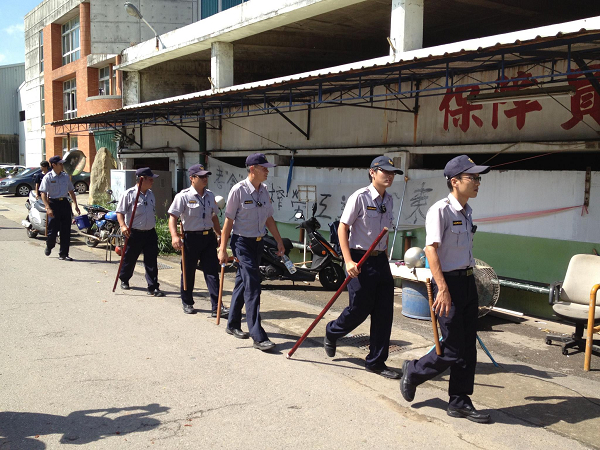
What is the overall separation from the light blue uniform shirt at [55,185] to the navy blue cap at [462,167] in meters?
8.66

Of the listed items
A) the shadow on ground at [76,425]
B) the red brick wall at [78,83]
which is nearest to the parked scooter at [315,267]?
the shadow on ground at [76,425]

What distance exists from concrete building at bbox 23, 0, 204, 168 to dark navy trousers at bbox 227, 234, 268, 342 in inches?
684

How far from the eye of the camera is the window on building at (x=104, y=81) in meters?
26.8

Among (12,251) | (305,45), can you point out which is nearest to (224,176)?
(305,45)

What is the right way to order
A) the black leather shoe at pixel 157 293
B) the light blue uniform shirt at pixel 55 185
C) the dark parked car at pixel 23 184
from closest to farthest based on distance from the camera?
the black leather shoe at pixel 157 293, the light blue uniform shirt at pixel 55 185, the dark parked car at pixel 23 184

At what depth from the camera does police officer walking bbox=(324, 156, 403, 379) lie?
525 centimetres

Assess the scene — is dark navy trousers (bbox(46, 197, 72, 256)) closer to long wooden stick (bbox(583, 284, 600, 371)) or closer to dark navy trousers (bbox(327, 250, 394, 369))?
dark navy trousers (bbox(327, 250, 394, 369))

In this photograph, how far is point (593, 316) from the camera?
18.7ft

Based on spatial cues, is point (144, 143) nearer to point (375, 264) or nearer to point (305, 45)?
point (305, 45)

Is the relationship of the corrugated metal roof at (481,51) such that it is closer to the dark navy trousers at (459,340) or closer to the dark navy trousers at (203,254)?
the dark navy trousers at (459,340)

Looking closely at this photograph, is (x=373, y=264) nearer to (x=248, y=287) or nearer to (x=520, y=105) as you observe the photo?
(x=248, y=287)

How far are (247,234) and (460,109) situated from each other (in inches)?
169

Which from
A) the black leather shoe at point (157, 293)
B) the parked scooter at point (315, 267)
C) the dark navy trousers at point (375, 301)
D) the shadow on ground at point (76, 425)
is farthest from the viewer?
the parked scooter at point (315, 267)

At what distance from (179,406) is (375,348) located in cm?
187
